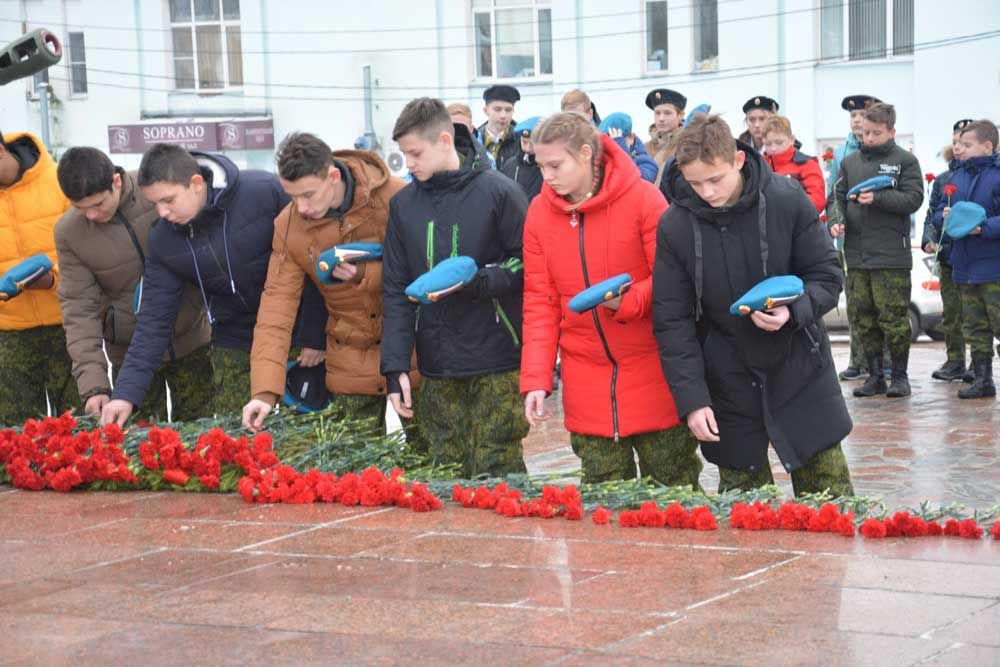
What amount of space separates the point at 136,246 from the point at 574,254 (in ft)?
8.68

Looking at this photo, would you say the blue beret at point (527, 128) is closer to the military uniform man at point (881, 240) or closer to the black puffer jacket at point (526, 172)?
the black puffer jacket at point (526, 172)

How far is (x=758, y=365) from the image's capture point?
5.29 meters

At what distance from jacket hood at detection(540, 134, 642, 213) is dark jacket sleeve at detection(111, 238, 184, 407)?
2171mm

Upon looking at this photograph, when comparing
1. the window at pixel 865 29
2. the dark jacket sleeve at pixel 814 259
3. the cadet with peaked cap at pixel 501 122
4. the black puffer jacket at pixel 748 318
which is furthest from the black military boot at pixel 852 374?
the window at pixel 865 29

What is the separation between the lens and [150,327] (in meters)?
6.80

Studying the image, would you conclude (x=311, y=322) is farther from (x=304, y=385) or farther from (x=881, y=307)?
(x=881, y=307)

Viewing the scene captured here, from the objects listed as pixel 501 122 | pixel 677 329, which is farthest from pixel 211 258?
pixel 501 122

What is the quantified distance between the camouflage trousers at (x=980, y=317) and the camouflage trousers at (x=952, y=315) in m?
0.79

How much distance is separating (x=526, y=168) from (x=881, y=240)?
2.63m

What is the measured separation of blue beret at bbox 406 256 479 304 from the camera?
572cm

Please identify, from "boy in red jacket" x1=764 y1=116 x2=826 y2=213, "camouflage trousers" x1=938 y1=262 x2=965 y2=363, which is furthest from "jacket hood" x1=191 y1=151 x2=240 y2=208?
"camouflage trousers" x1=938 y1=262 x2=965 y2=363

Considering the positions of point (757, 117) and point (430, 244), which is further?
point (757, 117)

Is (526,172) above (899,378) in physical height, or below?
above

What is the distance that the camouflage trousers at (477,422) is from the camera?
6180 millimetres
